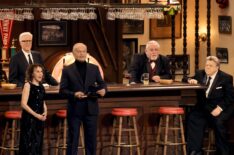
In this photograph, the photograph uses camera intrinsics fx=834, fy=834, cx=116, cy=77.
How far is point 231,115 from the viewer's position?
11.3 m

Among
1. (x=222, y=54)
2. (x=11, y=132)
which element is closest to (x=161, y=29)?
(x=222, y=54)

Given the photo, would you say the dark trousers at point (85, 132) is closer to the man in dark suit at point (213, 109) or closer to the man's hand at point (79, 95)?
the man's hand at point (79, 95)

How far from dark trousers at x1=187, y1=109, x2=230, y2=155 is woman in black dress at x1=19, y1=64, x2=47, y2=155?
7.26ft

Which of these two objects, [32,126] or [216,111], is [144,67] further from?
[32,126]

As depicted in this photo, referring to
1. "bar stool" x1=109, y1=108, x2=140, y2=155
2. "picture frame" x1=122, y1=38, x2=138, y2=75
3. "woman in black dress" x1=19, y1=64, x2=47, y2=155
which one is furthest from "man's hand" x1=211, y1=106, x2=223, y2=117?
"picture frame" x1=122, y1=38, x2=138, y2=75

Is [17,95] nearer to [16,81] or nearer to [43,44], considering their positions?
[16,81]

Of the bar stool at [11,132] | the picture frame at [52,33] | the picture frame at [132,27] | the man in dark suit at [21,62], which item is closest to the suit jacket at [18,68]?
the man in dark suit at [21,62]

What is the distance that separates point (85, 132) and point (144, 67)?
5.64 ft

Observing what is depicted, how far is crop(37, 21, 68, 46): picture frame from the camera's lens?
14.8 m

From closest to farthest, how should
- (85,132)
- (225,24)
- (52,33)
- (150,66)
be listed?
(85,132) < (150,66) < (52,33) < (225,24)

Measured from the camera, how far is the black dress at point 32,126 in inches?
387

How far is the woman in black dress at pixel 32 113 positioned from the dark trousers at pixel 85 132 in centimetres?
34

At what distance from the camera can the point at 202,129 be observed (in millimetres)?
11117

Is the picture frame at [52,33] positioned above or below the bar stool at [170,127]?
above
